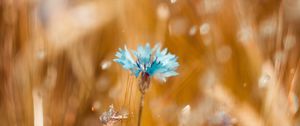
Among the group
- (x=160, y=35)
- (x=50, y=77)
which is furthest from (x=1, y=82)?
(x=160, y=35)

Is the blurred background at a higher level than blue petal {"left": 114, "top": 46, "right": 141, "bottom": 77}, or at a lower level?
higher

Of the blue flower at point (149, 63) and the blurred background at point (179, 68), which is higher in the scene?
the blurred background at point (179, 68)

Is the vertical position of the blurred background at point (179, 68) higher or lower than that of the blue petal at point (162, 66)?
higher

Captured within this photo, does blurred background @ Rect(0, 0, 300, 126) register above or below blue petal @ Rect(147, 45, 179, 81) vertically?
Result: above

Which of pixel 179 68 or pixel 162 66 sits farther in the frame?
pixel 179 68
